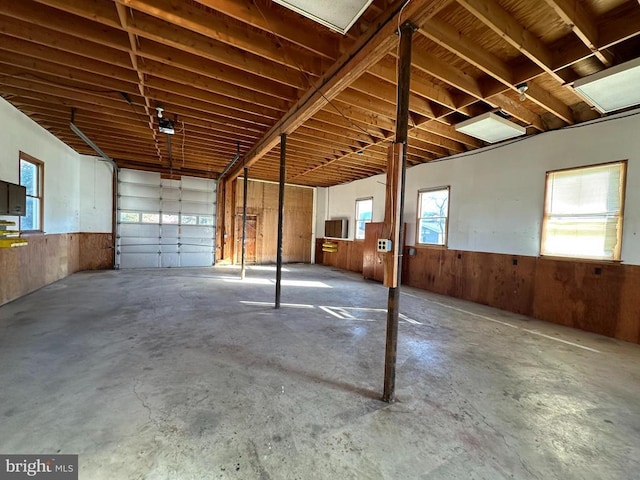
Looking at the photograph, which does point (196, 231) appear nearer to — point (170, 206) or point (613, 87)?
point (170, 206)

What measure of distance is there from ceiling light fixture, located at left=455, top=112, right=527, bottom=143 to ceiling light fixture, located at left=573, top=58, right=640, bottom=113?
3.20 feet

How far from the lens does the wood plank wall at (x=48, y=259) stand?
15.1 feet

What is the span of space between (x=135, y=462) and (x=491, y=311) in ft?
18.0

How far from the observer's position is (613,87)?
323 cm

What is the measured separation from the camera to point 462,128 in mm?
4656

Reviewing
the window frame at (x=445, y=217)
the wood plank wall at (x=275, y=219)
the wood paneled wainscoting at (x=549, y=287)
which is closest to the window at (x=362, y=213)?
the window frame at (x=445, y=217)

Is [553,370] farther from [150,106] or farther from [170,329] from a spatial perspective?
[150,106]

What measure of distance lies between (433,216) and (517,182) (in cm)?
197

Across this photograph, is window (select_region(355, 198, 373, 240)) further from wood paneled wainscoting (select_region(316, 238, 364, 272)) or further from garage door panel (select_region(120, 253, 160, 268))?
garage door panel (select_region(120, 253, 160, 268))

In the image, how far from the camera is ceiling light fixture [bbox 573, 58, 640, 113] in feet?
9.69

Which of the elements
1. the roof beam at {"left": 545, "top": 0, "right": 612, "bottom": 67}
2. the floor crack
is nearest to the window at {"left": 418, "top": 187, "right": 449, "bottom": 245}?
the roof beam at {"left": 545, "top": 0, "right": 612, "bottom": 67}

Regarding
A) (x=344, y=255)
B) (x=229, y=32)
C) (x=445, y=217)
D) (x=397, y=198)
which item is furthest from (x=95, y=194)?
(x=445, y=217)

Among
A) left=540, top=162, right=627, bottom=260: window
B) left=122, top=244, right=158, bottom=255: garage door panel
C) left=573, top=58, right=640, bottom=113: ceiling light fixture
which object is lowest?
left=122, top=244, right=158, bottom=255: garage door panel

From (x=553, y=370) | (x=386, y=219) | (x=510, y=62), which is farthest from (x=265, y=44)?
(x=553, y=370)
